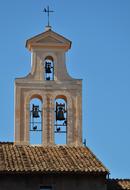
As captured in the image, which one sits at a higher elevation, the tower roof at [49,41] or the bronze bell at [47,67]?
the tower roof at [49,41]

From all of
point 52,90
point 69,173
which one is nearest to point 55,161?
point 69,173

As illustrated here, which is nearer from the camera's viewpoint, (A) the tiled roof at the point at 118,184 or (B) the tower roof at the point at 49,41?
(A) the tiled roof at the point at 118,184

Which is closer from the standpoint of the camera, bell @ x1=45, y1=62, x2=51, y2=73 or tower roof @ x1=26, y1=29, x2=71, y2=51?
tower roof @ x1=26, y1=29, x2=71, y2=51

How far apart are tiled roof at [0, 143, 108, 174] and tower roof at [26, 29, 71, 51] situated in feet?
18.3

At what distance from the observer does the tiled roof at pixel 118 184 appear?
4934cm

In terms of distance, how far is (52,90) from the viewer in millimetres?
51938

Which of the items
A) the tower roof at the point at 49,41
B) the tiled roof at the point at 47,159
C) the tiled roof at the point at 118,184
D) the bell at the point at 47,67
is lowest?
the tiled roof at the point at 118,184

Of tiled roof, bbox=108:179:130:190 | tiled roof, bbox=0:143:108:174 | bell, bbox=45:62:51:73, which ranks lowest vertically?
tiled roof, bbox=108:179:130:190

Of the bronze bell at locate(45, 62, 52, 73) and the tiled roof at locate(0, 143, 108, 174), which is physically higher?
the bronze bell at locate(45, 62, 52, 73)

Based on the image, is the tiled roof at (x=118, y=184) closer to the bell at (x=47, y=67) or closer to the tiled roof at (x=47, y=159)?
the tiled roof at (x=47, y=159)

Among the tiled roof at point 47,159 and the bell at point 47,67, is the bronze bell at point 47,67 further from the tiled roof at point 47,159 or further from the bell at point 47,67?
the tiled roof at point 47,159

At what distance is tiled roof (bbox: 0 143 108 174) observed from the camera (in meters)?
47.2

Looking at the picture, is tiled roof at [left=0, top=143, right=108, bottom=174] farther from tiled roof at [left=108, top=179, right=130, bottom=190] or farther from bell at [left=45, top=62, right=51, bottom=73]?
bell at [left=45, top=62, right=51, bottom=73]

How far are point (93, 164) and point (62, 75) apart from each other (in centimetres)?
631
